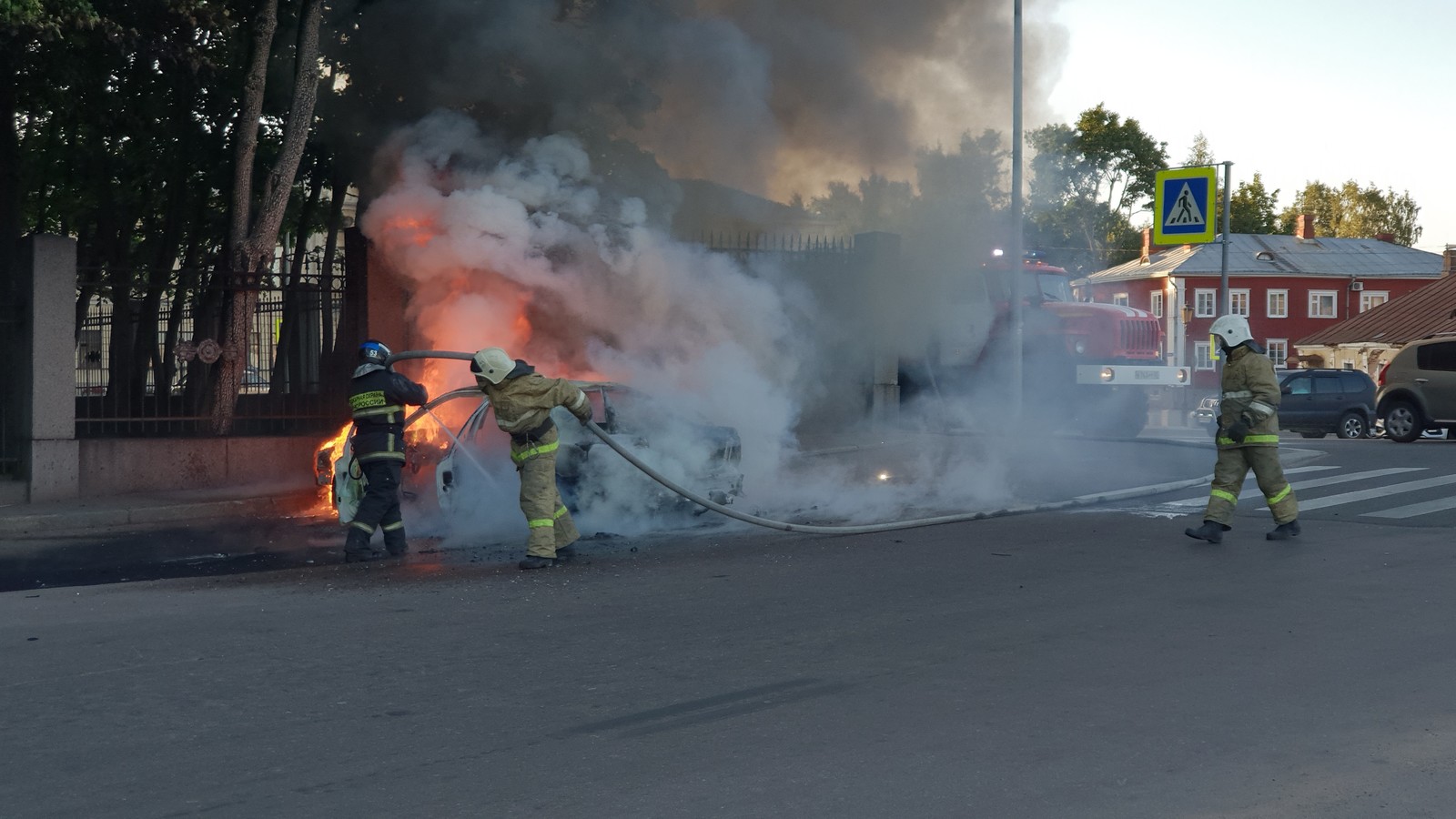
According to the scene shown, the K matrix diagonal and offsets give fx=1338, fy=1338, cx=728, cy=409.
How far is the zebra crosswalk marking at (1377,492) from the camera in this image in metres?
12.7

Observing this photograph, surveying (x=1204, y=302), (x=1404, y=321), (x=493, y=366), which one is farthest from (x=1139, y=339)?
(x=1204, y=302)

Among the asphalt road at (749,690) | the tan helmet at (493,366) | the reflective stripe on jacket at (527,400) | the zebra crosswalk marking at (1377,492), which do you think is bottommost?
the asphalt road at (749,690)

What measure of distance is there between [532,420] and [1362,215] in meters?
81.3

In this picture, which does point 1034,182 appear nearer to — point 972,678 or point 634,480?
point 634,480

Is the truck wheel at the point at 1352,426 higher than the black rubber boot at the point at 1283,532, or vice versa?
the truck wheel at the point at 1352,426

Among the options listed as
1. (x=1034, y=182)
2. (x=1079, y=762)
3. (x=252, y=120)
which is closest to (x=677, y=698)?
(x=1079, y=762)

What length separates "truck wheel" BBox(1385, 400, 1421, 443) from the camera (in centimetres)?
2164

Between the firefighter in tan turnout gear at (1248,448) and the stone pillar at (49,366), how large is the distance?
10814 millimetres

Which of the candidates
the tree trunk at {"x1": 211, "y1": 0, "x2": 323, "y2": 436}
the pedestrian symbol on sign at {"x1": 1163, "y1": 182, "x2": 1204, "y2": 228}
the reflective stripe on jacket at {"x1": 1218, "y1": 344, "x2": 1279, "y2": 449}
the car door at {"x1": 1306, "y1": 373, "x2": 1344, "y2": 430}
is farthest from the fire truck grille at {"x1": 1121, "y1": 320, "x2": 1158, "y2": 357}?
the tree trunk at {"x1": 211, "y1": 0, "x2": 323, "y2": 436}

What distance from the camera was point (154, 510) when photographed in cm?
1301

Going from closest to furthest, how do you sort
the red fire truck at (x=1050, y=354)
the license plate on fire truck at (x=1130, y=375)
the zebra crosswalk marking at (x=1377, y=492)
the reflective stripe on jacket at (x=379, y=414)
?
1. the reflective stripe on jacket at (x=379, y=414)
2. the zebra crosswalk marking at (x=1377, y=492)
3. the red fire truck at (x=1050, y=354)
4. the license plate on fire truck at (x=1130, y=375)

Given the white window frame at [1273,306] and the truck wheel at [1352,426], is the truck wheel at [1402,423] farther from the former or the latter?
the white window frame at [1273,306]

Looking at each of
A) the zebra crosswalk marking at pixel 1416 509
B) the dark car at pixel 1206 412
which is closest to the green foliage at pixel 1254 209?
the dark car at pixel 1206 412

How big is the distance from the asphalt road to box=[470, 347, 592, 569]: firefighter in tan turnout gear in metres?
0.39
